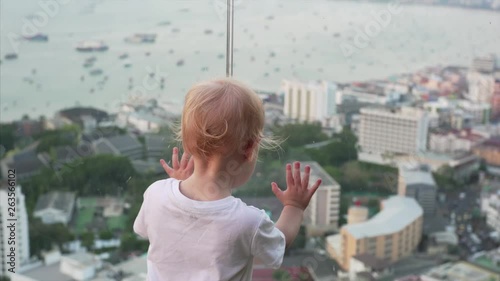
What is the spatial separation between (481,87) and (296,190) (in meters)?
3.16

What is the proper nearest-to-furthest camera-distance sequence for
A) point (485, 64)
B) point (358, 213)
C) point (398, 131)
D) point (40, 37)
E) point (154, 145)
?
point (154, 145) → point (40, 37) → point (358, 213) → point (398, 131) → point (485, 64)

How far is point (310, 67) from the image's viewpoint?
271cm

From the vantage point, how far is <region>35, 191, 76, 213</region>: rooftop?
88.0 inches

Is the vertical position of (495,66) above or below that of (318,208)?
above

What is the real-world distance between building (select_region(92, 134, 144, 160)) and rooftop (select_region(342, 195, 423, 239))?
43.8 inches

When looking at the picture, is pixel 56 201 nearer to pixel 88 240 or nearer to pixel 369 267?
pixel 88 240

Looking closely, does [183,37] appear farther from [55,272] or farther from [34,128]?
[55,272]

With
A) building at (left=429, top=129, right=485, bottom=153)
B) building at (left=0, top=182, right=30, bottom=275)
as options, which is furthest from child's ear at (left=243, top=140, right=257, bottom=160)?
building at (left=429, top=129, right=485, bottom=153)

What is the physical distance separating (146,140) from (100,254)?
51 centimetres

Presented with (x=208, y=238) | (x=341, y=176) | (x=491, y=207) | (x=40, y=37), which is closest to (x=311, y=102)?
(x=341, y=176)

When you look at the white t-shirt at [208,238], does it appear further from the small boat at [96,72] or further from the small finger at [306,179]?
the small boat at [96,72]

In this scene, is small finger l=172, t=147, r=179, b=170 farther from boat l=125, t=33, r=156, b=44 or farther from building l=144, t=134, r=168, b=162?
boat l=125, t=33, r=156, b=44

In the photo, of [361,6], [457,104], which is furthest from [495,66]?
[361,6]

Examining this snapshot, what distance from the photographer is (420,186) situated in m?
3.51
